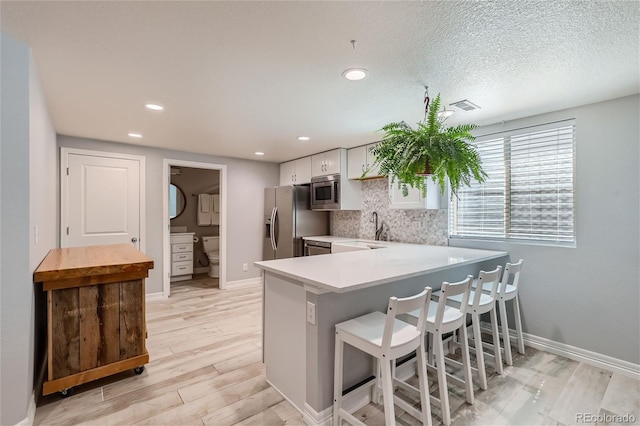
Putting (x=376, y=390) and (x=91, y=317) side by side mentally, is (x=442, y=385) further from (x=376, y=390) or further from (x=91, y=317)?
(x=91, y=317)

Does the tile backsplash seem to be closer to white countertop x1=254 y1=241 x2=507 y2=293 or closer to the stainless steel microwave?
the stainless steel microwave

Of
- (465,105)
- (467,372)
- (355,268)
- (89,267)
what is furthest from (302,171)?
(467,372)

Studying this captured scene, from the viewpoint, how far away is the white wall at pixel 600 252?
2.36 metres

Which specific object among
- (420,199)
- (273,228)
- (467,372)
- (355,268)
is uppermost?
(420,199)

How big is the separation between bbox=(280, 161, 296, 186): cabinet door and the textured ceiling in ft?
Answer: 7.62

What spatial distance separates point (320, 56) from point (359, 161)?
2.50 metres

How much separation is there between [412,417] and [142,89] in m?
3.01

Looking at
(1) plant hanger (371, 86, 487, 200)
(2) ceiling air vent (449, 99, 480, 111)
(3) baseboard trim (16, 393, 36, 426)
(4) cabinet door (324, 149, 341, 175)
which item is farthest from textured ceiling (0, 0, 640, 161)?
(3) baseboard trim (16, 393, 36, 426)

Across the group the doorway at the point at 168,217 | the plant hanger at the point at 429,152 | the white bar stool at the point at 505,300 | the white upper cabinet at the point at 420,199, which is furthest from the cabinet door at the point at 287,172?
the white bar stool at the point at 505,300

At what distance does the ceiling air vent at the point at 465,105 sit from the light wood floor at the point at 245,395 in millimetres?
2228

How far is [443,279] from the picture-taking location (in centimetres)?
268

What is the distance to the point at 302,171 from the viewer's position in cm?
509

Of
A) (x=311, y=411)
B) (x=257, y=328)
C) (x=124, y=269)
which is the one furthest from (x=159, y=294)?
(x=311, y=411)

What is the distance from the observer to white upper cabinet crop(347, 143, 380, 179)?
4.07m
